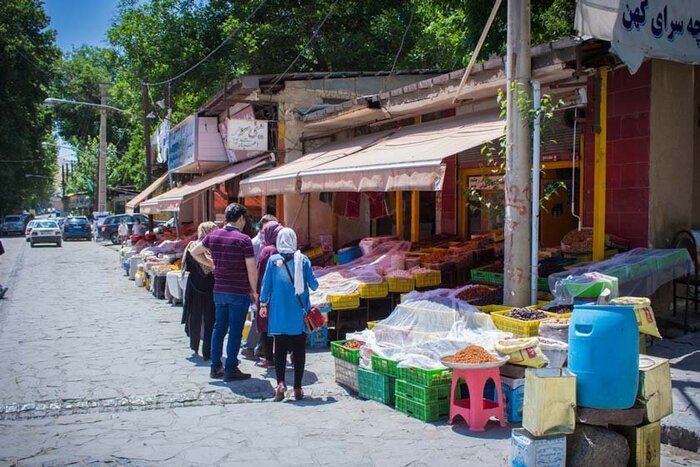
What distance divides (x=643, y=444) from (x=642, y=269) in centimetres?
331

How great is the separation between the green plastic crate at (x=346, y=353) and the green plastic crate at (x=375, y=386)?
6.8 inches

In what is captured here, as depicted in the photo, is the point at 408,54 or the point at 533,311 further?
the point at 408,54

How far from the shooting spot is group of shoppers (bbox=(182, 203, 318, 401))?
653 cm

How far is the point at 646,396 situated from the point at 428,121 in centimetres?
845

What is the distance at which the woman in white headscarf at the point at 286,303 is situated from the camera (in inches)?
254

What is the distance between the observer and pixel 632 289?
7246 millimetres

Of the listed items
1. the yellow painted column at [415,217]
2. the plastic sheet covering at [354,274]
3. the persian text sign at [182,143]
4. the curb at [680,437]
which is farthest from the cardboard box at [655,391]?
the persian text sign at [182,143]

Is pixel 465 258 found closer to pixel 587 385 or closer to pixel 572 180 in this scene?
pixel 572 180

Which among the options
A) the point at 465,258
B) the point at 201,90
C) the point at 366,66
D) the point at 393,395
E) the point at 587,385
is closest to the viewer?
the point at 587,385

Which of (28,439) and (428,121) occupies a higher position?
(428,121)

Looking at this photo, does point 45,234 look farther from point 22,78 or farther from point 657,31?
point 657,31

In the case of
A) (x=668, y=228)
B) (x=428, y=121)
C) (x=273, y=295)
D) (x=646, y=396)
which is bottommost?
(x=646, y=396)

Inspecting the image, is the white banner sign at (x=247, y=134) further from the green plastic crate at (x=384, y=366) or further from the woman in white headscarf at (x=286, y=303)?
the green plastic crate at (x=384, y=366)

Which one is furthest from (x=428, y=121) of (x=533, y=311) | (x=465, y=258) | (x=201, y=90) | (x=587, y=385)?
(x=201, y=90)
